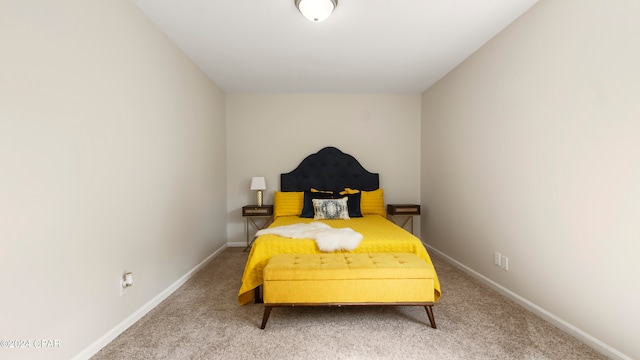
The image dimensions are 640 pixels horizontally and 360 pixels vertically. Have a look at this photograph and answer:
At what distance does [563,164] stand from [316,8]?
2.06 meters

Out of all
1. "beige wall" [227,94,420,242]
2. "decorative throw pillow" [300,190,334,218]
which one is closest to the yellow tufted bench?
"decorative throw pillow" [300,190,334,218]

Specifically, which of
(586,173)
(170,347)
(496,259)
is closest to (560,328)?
(496,259)

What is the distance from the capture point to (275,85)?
4066mm

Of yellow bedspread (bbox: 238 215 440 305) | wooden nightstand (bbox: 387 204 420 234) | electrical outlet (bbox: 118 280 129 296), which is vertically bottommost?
electrical outlet (bbox: 118 280 129 296)

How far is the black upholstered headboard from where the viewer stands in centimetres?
438

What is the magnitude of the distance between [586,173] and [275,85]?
3469mm

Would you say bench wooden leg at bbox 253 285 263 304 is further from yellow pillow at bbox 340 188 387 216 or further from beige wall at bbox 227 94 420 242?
beige wall at bbox 227 94 420 242

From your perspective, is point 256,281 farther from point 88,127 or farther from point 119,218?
point 88,127

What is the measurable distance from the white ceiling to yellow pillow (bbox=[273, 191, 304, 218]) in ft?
5.14

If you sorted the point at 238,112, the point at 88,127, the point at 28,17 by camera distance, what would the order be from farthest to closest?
the point at 238,112, the point at 88,127, the point at 28,17

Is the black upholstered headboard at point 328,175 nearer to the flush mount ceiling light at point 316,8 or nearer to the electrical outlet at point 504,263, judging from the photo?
the electrical outlet at point 504,263

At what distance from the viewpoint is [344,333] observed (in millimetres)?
1979

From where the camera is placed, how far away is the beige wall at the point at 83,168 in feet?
4.34

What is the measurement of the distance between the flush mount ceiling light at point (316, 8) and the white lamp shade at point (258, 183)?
2.48 meters
